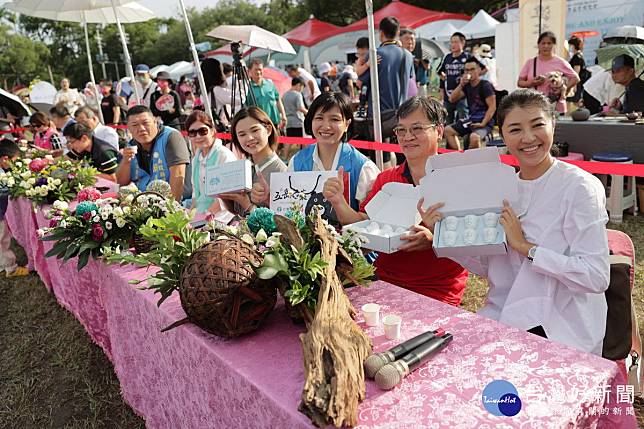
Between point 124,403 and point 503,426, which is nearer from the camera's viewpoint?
point 503,426

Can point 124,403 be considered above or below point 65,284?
below

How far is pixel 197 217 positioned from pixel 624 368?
7.49ft

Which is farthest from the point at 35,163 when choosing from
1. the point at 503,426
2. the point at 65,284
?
the point at 503,426

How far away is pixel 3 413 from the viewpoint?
2598 millimetres

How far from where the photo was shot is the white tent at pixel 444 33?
56.9ft

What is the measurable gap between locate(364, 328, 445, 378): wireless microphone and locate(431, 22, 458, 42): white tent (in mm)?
17865

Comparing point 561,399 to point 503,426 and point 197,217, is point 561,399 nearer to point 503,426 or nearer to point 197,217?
point 503,426

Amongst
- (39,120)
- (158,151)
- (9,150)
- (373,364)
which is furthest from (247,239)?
(39,120)

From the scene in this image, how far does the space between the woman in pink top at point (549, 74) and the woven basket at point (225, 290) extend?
517 centimetres

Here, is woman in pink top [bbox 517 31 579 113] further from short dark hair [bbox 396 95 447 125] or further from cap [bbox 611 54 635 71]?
short dark hair [bbox 396 95 447 125]

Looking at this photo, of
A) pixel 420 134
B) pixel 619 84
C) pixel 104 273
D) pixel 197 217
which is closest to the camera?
pixel 420 134

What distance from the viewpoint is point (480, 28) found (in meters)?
16.7

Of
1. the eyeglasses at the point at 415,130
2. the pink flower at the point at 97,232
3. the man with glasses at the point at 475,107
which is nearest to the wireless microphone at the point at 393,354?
the eyeglasses at the point at 415,130

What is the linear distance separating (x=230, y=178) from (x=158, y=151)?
1.47 metres
